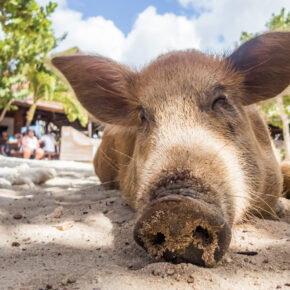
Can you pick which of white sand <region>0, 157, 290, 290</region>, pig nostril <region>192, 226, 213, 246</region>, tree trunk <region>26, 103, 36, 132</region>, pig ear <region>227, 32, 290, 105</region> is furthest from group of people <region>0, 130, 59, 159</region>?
pig nostril <region>192, 226, 213, 246</region>

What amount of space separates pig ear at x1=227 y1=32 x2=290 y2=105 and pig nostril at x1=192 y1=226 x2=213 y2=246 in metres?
1.83

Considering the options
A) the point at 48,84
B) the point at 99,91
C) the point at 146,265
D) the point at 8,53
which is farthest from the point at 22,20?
the point at 146,265

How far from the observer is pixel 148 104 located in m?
2.75

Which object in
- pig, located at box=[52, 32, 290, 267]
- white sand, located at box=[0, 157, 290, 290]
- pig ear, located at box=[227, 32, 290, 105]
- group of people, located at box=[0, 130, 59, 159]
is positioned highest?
pig ear, located at box=[227, 32, 290, 105]

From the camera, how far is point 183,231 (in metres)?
1.56

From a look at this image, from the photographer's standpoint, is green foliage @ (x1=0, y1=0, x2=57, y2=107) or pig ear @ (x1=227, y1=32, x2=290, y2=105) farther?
green foliage @ (x1=0, y1=0, x2=57, y2=107)

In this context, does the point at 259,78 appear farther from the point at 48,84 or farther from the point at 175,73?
the point at 48,84

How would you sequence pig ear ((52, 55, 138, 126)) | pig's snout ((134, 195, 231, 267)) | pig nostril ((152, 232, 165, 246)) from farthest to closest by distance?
1. pig ear ((52, 55, 138, 126))
2. pig nostril ((152, 232, 165, 246))
3. pig's snout ((134, 195, 231, 267))

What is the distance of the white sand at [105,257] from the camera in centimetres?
153

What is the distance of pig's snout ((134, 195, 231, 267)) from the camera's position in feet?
4.99

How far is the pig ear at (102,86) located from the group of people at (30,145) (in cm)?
1204

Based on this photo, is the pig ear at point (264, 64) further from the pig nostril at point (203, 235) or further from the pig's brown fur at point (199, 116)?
the pig nostril at point (203, 235)

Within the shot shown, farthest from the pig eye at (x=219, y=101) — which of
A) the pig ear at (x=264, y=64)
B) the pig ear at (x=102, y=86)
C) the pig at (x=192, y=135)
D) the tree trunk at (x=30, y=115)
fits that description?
the tree trunk at (x=30, y=115)

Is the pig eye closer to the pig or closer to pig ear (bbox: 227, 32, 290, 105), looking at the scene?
the pig
